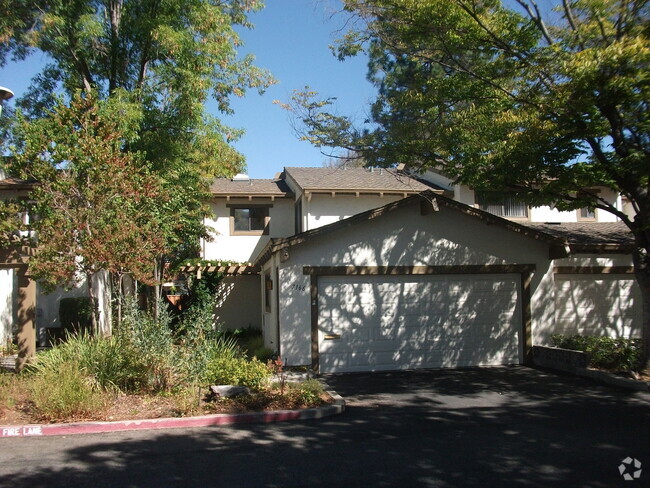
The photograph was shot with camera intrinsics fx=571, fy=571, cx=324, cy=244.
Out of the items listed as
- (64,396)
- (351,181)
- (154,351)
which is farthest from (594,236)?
(64,396)

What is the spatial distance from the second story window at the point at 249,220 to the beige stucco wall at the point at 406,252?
9.72 meters

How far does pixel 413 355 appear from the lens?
13.9 m

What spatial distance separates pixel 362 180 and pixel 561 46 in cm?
1239

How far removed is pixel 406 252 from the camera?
1412cm

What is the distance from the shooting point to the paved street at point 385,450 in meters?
6.09

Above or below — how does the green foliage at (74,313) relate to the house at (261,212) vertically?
below

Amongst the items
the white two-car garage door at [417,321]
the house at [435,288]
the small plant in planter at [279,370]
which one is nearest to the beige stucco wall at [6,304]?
the house at [435,288]

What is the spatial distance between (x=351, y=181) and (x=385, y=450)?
53.6 ft

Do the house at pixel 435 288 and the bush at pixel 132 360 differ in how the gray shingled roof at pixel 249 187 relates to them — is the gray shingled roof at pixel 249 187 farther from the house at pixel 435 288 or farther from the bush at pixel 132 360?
the bush at pixel 132 360

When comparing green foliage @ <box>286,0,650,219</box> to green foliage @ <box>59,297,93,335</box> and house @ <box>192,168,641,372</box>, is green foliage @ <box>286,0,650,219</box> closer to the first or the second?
house @ <box>192,168,641,372</box>

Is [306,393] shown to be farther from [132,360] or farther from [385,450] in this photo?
[132,360]

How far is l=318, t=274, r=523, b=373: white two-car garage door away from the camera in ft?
44.9

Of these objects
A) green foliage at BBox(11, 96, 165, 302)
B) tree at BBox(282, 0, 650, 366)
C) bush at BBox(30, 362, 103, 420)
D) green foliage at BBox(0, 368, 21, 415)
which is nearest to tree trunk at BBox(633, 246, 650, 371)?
tree at BBox(282, 0, 650, 366)

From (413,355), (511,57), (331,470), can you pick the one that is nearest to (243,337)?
(413,355)
